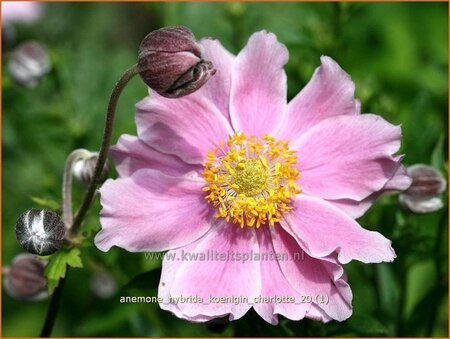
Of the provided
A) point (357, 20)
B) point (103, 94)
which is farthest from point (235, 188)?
point (357, 20)

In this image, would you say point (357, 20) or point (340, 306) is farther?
point (357, 20)

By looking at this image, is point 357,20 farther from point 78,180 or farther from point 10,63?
point 78,180

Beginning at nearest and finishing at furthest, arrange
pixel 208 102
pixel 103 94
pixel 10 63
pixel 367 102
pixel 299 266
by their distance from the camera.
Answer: pixel 299 266 → pixel 208 102 → pixel 367 102 → pixel 10 63 → pixel 103 94

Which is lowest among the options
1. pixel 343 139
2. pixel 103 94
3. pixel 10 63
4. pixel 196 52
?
pixel 103 94

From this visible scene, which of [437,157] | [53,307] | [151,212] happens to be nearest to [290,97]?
[437,157]

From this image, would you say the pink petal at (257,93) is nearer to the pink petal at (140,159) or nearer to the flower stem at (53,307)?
the pink petal at (140,159)

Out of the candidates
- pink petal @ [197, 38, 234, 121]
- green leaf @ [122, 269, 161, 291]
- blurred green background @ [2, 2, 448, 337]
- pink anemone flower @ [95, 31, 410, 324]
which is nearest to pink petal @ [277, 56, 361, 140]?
pink anemone flower @ [95, 31, 410, 324]

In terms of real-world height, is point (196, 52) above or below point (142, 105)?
above
